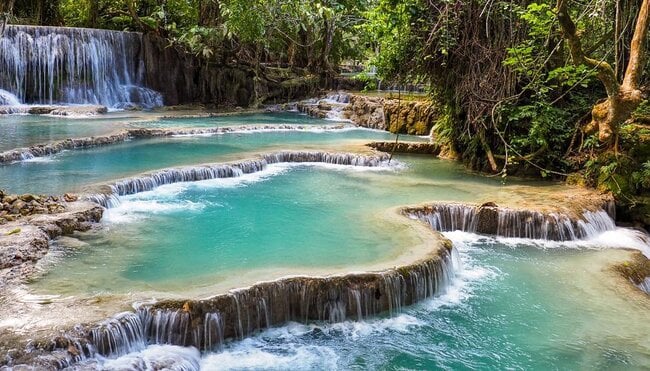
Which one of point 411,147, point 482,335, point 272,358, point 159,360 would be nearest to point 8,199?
point 159,360

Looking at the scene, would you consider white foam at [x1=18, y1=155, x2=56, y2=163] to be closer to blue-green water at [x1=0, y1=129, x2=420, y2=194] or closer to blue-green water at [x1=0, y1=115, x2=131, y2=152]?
blue-green water at [x1=0, y1=129, x2=420, y2=194]

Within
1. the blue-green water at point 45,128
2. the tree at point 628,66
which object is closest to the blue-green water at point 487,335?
the tree at point 628,66

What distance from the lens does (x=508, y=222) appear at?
8.47 meters

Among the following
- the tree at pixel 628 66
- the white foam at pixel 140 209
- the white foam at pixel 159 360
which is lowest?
the white foam at pixel 159 360

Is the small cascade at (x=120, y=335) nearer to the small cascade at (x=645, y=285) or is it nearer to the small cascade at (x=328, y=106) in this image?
the small cascade at (x=645, y=285)

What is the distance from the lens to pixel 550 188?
1008cm

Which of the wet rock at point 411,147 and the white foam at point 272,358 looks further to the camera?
the wet rock at point 411,147

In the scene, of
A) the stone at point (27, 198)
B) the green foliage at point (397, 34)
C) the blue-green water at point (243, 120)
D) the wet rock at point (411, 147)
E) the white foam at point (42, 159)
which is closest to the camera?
the stone at point (27, 198)

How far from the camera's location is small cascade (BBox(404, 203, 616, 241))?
328 inches

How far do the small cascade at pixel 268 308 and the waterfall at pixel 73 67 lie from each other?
17.5 meters

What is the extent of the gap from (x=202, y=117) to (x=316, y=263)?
1438cm

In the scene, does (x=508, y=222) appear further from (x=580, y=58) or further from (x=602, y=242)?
(x=580, y=58)

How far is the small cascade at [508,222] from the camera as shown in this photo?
8.34 m

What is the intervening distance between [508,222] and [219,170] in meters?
5.29
